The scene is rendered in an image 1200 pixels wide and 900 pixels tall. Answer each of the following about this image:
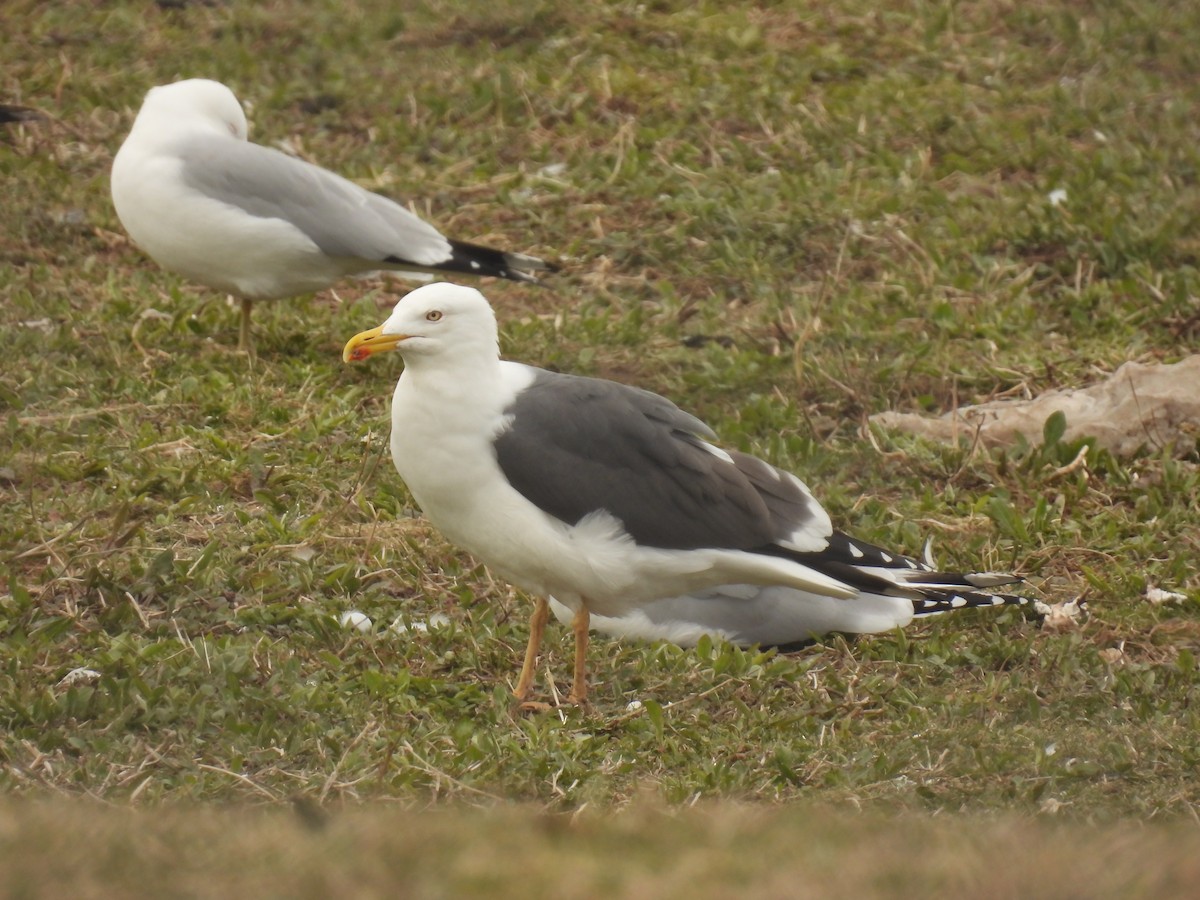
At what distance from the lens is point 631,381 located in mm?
6957

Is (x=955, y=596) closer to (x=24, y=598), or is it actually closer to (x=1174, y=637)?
(x=1174, y=637)

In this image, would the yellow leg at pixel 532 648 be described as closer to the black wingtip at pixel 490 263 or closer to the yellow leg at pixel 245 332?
the yellow leg at pixel 245 332

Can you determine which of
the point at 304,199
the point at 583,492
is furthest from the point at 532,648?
the point at 304,199

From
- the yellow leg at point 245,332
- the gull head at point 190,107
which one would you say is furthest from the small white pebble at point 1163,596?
the gull head at point 190,107

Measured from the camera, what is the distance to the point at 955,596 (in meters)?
5.09

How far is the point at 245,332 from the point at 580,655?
2.85m

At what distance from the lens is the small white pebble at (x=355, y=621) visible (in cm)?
500

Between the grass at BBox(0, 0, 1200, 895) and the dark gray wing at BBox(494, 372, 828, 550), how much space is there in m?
0.42

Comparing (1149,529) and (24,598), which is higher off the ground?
(24,598)

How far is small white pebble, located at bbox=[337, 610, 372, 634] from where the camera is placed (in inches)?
197

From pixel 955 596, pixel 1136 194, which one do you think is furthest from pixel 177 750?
pixel 1136 194

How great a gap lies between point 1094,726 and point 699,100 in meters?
5.46

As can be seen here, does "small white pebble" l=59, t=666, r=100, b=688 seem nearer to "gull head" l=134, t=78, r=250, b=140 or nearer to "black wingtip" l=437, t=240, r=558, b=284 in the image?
"black wingtip" l=437, t=240, r=558, b=284

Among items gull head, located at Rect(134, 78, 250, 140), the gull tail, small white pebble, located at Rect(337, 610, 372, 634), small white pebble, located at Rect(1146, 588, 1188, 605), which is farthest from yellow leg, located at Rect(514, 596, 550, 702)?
gull head, located at Rect(134, 78, 250, 140)
